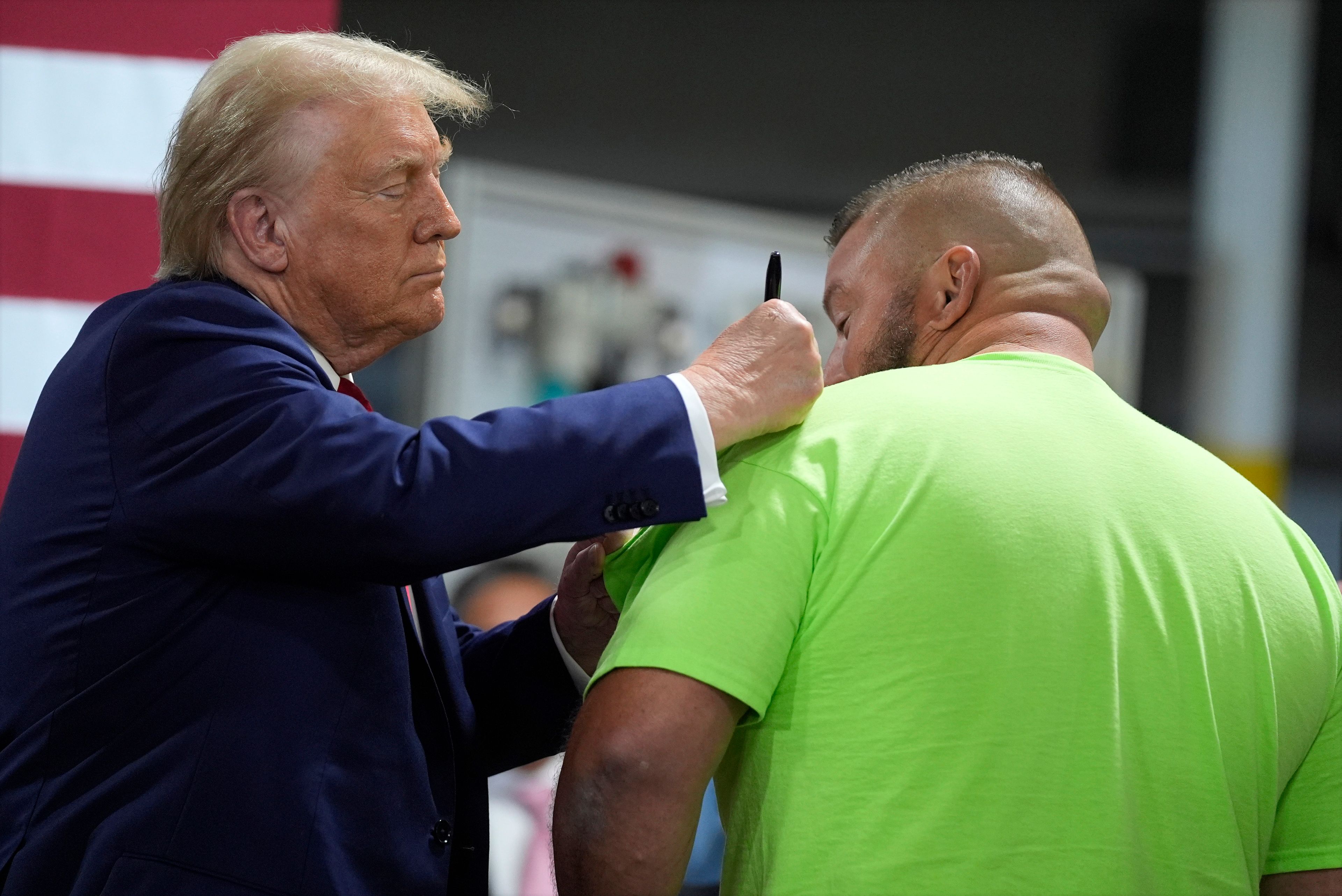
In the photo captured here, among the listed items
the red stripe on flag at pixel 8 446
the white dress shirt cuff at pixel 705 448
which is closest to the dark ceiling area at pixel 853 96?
the red stripe on flag at pixel 8 446

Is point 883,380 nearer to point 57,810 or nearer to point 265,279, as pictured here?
point 265,279

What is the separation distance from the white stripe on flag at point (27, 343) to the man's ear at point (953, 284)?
141 centimetres

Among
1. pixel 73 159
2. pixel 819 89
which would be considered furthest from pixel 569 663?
pixel 819 89

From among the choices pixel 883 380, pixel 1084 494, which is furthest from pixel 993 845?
pixel 883 380

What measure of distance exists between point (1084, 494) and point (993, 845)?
283mm

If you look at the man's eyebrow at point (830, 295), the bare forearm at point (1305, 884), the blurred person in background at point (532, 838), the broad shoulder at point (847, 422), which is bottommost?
the blurred person in background at point (532, 838)

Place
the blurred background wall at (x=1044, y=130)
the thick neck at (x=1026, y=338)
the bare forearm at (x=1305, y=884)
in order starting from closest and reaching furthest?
1. the bare forearm at (x=1305, y=884)
2. the thick neck at (x=1026, y=338)
3. the blurred background wall at (x=1044, y=130)

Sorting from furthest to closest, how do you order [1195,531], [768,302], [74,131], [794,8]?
[794,8] < [74,131] < [768,302] < [1195,531]

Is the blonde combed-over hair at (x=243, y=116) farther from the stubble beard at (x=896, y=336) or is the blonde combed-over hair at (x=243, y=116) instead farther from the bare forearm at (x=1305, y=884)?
the bare forearm at (x=1305, y=884)

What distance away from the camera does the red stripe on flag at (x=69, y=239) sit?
209 centimetres

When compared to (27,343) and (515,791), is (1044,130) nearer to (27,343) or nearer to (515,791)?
(515,791)

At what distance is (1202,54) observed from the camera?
11.7 ft

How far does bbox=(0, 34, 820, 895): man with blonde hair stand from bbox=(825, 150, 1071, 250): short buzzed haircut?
0.28 meters

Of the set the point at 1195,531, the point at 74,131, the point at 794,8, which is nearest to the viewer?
the point at 1195,531
